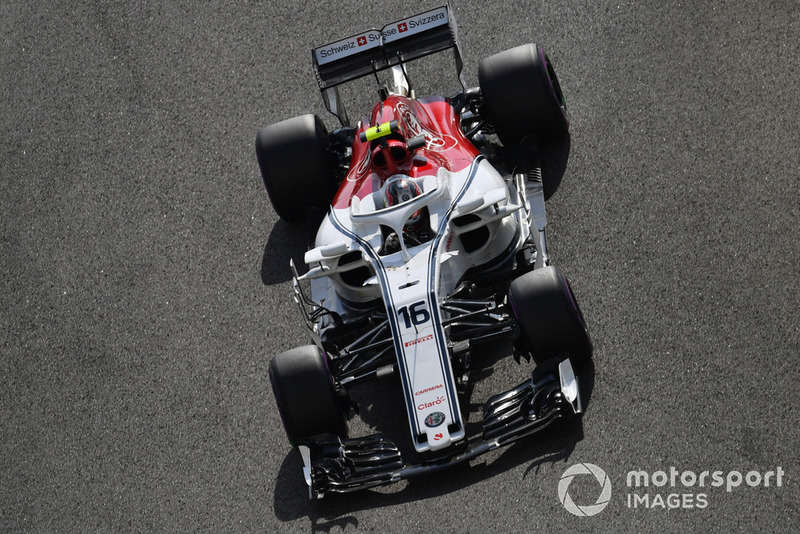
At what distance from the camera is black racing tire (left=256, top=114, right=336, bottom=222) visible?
452 inches

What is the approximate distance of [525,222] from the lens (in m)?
10.4

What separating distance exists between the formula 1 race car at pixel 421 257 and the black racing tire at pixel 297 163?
0.01 metres

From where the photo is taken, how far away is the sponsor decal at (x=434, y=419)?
908cm

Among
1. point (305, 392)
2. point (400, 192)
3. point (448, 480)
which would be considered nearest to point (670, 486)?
point (448, 480)

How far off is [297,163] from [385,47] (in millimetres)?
1341

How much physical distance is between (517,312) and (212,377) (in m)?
3.25

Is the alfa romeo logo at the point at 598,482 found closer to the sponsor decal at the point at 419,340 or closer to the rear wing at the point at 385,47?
the sponsor decal at the point at 419,340

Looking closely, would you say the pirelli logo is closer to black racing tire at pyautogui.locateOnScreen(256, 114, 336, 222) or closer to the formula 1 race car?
the formula 1 race car

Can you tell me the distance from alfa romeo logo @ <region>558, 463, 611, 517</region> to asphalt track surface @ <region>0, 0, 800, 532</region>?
0.06 m

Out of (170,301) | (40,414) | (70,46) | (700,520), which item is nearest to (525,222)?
(700,520)

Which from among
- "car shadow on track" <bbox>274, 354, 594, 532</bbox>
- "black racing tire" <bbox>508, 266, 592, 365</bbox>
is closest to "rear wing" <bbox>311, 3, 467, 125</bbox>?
"black racing tire" <bbox>508, 266, 592, 365</bbox>

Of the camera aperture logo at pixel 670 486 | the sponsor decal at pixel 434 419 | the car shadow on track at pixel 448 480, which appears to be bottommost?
the camera aperture logo at pixel 670 486

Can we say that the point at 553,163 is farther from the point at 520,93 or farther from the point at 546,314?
the point at 546,314

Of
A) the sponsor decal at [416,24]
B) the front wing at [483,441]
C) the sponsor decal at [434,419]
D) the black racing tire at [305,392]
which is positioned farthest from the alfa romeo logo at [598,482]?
the sponsor decal at [416,24]
